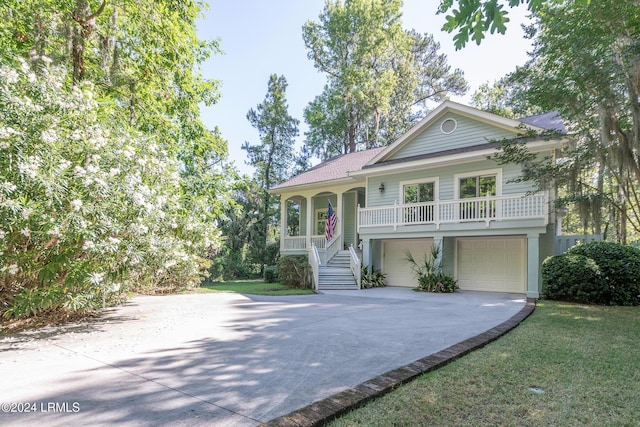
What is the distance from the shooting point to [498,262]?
1259cm

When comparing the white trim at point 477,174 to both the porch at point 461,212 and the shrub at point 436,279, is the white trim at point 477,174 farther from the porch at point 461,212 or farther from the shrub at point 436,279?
the shrub at point 436,279

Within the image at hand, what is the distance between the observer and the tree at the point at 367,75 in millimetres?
26625

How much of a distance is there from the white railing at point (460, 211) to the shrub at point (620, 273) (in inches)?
70.8

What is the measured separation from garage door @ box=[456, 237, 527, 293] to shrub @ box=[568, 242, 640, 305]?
2.98 m

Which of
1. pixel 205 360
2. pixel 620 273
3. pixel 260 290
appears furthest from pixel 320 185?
pixel 205 360

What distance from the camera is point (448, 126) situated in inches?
543

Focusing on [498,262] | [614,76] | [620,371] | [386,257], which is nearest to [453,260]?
[498,262]

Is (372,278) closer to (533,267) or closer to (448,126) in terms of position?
(533,267)

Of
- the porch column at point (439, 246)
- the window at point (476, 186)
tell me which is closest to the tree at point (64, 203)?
the porch column at point (439, 246)

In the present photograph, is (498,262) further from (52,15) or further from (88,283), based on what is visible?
(52,15)

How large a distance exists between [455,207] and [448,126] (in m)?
3.44

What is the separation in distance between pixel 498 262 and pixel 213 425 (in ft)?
40.0

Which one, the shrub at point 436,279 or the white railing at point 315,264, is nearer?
the shrub at point 436,279

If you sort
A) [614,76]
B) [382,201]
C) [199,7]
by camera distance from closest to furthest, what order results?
[614,76]
[199,7]
[382,201]
